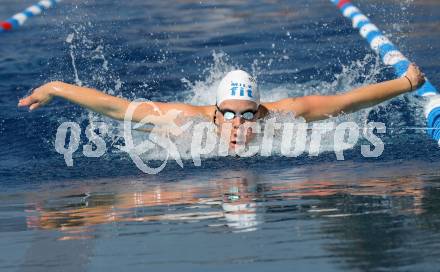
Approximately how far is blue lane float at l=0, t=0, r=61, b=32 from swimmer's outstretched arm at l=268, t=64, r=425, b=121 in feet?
23.2

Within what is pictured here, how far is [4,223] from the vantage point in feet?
13.8

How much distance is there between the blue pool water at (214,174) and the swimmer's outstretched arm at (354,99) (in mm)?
259

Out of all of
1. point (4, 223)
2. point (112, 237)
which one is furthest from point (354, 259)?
point (4, 223)

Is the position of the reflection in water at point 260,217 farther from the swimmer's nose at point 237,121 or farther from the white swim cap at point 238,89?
the white swim cap at point 238,89

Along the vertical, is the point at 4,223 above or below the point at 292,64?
below

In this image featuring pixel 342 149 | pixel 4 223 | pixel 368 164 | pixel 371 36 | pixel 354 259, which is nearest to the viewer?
pixel 354 259

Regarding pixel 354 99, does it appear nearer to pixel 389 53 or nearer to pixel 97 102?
pixel 97 102

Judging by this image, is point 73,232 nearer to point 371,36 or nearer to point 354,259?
point 354,259

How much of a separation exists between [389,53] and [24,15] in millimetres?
5873

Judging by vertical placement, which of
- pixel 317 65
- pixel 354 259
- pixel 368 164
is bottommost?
pixel 354 259

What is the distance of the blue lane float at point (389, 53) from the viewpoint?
6500 millimetres

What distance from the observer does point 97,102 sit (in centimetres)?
579

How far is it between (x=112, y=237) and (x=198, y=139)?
2513 millimetres

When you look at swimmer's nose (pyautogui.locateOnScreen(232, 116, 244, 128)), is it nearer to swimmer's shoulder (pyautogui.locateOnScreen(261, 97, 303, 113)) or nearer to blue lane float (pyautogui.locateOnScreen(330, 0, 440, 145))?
swimmer's shoulder (pyautogui.locateOnScreen(261, 97, 303, 113))
